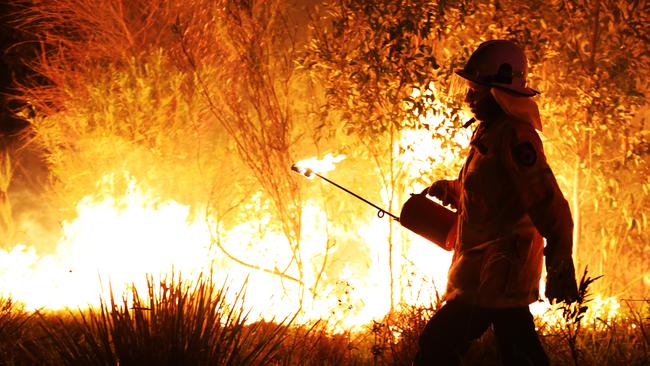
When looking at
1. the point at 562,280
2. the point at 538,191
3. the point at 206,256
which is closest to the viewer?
the point at 562,280

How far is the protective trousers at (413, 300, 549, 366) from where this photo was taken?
339cm

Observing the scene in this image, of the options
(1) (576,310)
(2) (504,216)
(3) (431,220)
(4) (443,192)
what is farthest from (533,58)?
(1) (576,310)

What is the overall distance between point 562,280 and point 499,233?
0.39 meters

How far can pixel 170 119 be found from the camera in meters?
10.6

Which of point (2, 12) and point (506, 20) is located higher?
point (2, 12)

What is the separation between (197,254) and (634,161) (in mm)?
4904

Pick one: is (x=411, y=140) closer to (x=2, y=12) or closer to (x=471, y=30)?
(x=471, y=30)

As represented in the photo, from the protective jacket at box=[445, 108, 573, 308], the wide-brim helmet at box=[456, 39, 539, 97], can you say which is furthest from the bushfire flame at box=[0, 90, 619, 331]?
the protective jacket at box=[445, 108, 573, 308]

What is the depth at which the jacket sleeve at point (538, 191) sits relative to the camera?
10.3 feet

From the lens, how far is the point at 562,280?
10.1 ft

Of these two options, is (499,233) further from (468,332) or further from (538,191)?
(468,332)

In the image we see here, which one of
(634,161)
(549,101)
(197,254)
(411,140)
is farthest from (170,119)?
(634,161)

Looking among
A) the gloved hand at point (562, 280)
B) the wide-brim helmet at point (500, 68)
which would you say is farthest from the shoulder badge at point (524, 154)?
the gloved hand at point (562, 280)

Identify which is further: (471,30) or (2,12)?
(2,12)
